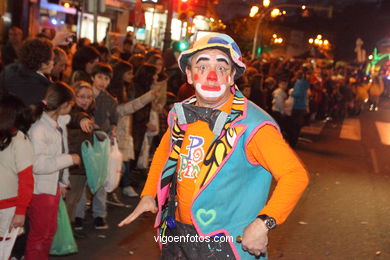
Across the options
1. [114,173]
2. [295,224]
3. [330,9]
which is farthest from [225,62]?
[330,9]

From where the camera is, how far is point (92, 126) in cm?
588

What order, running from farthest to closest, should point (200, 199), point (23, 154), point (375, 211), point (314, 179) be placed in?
point (314, 179)
point (375, 211)
point (23, 154)
point (200, 199)

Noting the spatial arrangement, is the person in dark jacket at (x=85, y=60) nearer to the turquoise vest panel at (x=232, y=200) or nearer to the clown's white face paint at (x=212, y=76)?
the clown's white face paint at (x=212, y=76)

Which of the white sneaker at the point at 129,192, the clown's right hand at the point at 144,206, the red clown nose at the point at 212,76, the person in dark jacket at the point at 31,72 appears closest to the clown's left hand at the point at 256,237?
the clown's right hand at the point at 144,206

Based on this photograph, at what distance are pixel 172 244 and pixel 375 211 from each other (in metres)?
6.06

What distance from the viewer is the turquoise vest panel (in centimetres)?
298

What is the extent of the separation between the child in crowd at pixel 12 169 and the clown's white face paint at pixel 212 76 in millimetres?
1556

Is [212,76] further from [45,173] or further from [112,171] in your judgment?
[112,171]

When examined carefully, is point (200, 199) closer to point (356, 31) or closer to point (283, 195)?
point (283, 195)

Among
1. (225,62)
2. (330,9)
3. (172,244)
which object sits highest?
(330,9)

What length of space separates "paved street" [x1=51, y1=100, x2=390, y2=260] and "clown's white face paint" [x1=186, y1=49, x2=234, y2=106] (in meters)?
3.08

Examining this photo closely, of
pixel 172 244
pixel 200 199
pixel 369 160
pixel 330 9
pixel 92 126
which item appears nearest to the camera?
pixel 200 199

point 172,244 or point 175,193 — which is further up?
point 175,193

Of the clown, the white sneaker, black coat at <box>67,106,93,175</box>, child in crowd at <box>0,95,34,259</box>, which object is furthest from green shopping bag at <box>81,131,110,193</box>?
the clown
